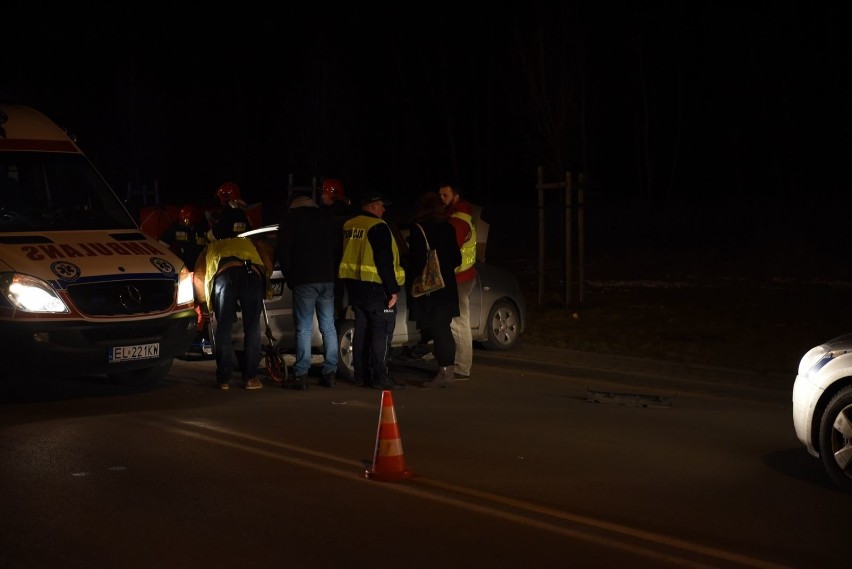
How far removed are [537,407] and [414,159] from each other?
5550 cm

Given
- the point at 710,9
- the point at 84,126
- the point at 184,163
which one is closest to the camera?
the point at 710,9

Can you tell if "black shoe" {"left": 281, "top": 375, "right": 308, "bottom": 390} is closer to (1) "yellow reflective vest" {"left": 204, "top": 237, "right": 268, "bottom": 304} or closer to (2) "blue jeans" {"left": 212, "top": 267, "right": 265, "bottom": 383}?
(2) "blue jeans" {"left": 212, "top": 267, "right": 265, "bottom": 383}

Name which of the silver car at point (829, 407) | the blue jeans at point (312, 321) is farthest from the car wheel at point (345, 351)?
the silver car at point (829, 407)

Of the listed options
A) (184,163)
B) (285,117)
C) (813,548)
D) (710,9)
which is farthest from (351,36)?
(813,548)

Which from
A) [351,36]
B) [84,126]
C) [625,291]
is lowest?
[625,291]

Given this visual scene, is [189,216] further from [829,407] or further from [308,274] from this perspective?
[829,407]

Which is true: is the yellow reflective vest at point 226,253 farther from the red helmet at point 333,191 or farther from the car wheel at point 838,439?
the car wheel at point 838,439

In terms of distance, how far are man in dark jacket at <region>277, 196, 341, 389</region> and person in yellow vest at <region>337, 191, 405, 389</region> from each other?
20cm

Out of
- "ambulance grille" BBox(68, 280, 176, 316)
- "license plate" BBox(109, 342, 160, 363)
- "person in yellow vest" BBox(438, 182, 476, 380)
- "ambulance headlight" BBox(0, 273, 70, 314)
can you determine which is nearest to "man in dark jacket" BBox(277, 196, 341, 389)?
"ambulance grille" BBox(68, 280, 176, 316)

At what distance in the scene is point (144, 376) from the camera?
1230 cm

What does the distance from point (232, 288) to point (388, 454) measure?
4103 mm

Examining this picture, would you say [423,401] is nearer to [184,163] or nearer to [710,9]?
[710,9]

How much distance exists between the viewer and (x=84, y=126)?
7075cm

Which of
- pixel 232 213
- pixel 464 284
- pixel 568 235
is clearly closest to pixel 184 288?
pixel 232 213
